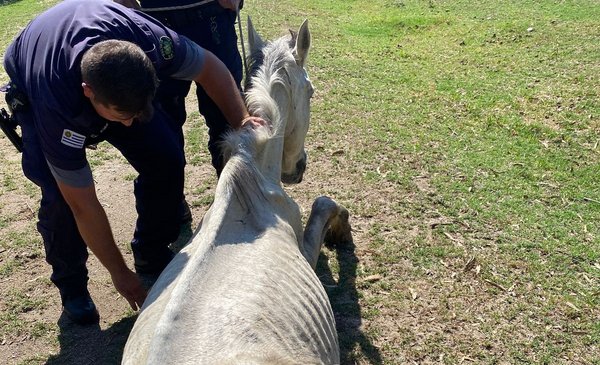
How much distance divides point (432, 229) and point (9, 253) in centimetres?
322

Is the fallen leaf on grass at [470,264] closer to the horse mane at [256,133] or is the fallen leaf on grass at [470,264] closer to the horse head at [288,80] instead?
the horse head at [288,80]

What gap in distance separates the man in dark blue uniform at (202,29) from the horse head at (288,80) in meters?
0.37

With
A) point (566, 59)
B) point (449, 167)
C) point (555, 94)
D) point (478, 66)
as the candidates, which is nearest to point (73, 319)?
point (449, 167)

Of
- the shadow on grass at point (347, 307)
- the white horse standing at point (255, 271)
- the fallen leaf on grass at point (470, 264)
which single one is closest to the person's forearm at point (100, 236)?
the white horse standing at point (255, 271)

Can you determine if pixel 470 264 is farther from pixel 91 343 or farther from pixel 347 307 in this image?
pixel 91 343

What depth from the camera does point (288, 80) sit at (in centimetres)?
368

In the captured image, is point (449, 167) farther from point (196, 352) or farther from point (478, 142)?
point (196, 352)

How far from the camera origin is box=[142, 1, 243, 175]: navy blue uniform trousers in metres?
4.05

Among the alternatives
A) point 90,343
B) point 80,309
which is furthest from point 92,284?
point 90,343

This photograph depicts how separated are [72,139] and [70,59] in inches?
14.4

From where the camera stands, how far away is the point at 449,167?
5238 millimetres

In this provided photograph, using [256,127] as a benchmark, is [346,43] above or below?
below

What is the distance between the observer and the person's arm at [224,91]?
10.6 feet

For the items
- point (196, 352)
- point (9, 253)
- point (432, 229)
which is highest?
point (196, 352)
